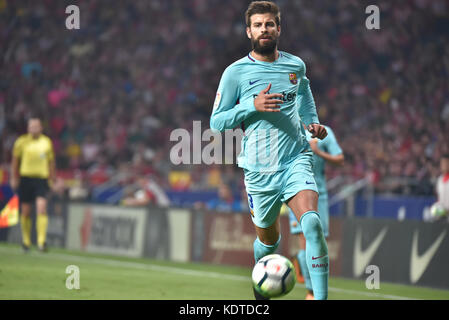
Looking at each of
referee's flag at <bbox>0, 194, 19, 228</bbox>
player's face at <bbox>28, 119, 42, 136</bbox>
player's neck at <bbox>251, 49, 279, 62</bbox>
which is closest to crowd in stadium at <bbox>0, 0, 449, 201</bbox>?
referee's flag at <bbox>0, 194, 19, 228</bbox>

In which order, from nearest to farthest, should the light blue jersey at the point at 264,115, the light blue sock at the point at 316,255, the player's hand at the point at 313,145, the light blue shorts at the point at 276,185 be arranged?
the light blue sock at the point at 316,255 → the light blue shorts at the point at 276,185 → the light blue jersey at the point at 264,115 → the player's hand at the point at 313,145

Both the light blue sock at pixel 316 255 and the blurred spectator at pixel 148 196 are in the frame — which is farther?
the blurred spectator at pixel 148 196

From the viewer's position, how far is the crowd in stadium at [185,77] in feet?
59.6

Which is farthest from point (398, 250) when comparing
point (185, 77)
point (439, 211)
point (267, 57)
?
point (185, 77)

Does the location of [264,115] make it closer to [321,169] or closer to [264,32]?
[264,32]

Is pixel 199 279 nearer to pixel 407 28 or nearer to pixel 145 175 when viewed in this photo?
pixel 145 175

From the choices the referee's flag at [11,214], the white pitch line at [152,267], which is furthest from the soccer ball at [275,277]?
the referee's flag at [11,214]

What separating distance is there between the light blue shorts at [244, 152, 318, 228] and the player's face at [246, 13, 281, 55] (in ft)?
3.17

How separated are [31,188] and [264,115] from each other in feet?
28.5

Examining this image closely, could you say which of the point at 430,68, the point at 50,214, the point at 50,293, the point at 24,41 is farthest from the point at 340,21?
the point at 50,293

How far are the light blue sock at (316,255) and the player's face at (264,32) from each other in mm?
1476

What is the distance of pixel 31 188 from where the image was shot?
45.9ft
